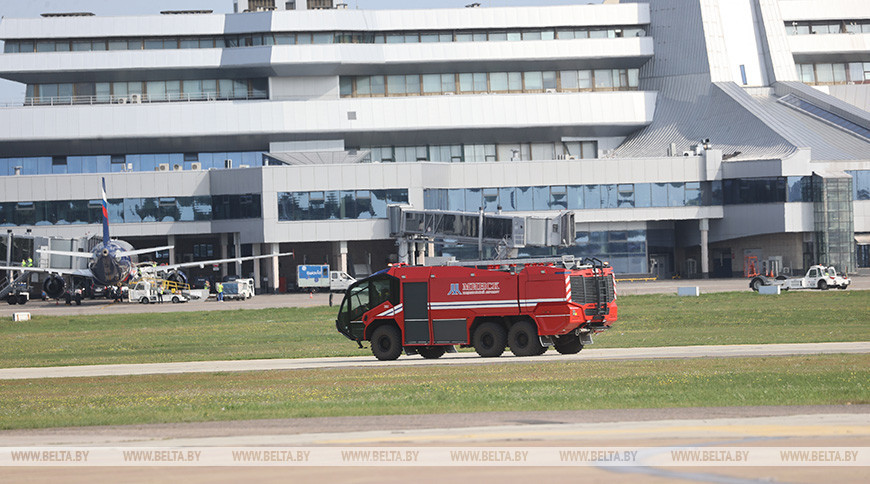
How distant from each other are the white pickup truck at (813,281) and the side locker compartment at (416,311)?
4489cm

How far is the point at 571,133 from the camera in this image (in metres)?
110

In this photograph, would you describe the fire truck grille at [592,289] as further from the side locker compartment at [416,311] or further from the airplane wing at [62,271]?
the airplane wing at [62,271]

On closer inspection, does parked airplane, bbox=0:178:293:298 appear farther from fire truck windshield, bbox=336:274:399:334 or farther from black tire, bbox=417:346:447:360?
black tire, bbox=417:346:447:360

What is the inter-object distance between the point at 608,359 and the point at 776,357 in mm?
4634

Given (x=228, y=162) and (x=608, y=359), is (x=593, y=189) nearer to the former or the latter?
(x=228, y=162)

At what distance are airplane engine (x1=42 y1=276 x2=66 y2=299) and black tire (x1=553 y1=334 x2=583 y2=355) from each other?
227 feet

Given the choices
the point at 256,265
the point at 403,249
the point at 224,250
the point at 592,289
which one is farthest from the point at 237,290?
the point at 592,289

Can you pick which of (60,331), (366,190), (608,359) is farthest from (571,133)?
(608,359)

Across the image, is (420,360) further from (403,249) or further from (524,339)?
(403,249)

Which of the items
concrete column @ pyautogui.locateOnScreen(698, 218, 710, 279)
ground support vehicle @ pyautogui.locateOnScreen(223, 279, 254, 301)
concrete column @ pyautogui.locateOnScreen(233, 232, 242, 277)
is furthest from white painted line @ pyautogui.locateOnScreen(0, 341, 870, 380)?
concrete column @ pyautogui.locateOnScreen(698, 218, 710, 279)

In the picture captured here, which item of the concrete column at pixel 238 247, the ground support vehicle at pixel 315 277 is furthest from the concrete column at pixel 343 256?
the concrete column at pixel 238 247

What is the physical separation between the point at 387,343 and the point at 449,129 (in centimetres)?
7431

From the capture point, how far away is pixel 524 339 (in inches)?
1323

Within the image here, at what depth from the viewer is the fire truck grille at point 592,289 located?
110ft
